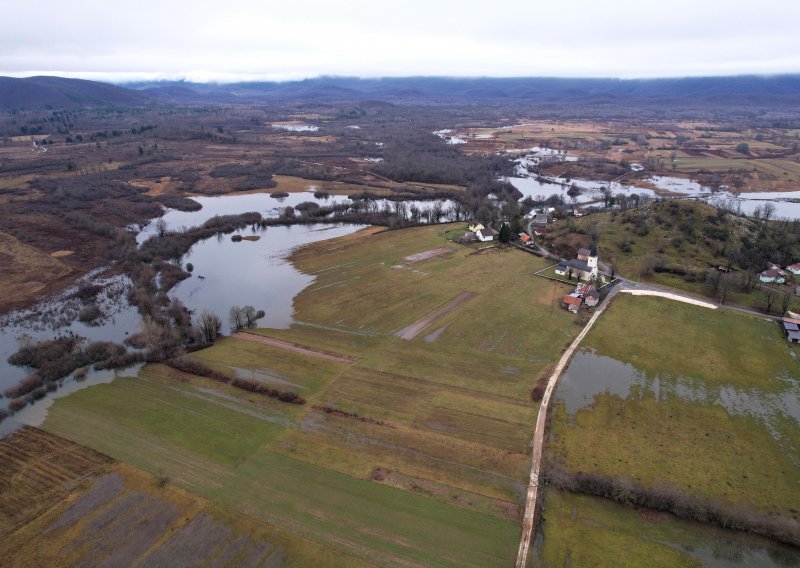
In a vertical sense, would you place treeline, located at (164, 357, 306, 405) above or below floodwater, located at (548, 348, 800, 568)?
above

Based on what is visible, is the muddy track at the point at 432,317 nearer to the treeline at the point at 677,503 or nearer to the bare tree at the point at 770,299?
the treeline at the point at 677,503

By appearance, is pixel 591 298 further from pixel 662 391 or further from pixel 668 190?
pixel 668 190

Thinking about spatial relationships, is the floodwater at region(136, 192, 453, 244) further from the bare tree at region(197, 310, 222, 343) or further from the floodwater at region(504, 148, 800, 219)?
the bare tree at region(197, 310, 222, 343)

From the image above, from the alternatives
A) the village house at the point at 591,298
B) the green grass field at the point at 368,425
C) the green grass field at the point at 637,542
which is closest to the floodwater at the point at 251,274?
the green grass field at the point at 368,425

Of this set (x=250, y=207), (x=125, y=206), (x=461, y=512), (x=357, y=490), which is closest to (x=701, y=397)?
(x=461, y=512)

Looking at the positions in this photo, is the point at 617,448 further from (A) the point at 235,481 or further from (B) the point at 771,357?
(A) the point at 235,481

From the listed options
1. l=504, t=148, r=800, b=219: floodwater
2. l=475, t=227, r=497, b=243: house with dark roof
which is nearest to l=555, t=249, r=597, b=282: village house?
l=475, t=227, r=497, b=243: house with dark roof

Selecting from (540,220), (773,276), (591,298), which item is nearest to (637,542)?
(591,298)
